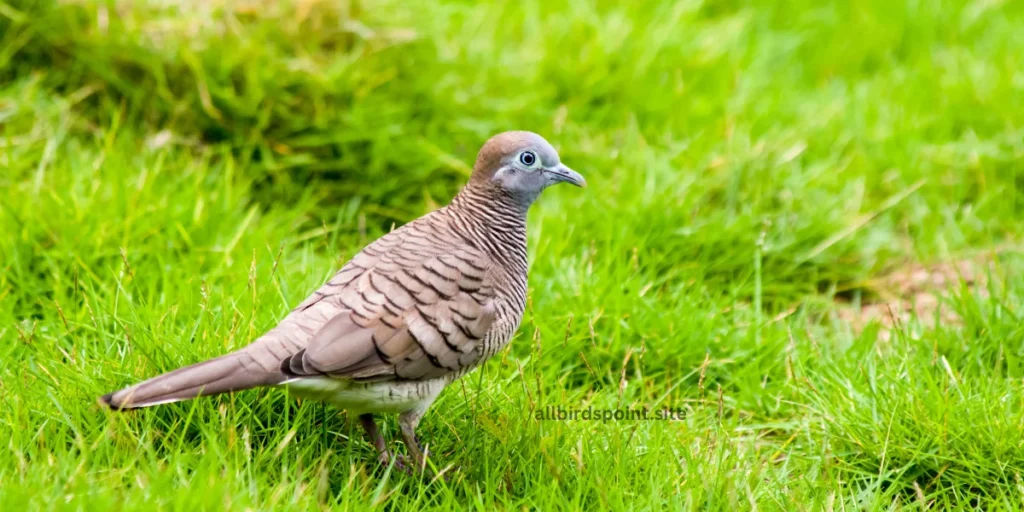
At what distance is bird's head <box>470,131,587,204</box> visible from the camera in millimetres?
3627

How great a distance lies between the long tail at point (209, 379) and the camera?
9.12 ft

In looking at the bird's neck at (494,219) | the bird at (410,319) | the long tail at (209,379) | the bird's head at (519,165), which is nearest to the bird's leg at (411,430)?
the bird at (410,319)

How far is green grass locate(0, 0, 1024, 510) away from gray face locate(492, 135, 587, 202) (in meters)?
0.52

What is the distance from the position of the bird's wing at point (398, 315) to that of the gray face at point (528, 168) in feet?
1.01

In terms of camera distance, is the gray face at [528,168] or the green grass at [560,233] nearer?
the green grass at [560,233]

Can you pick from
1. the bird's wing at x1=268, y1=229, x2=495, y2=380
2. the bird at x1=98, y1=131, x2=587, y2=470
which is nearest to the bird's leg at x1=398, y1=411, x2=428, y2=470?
the bird at x1=98, y1=131, x2=587, y2=470

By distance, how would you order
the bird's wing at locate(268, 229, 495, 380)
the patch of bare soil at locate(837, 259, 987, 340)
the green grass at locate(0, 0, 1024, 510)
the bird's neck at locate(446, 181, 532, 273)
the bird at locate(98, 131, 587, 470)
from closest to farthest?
the bird at locate(98, 131, 587, 470) → the bird's wing at locate(268, 229, 495, 380) → the green grass at locate(0, 0, 1024, 510) → the bird's neck at locate(446, 181, 532, 273) → the patch of bare soil at locate(837, 259, 987, 340)

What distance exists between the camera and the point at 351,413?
344cm

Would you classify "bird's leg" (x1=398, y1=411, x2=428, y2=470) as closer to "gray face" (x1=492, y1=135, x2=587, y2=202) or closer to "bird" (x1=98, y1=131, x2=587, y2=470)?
"bird" (x1=98, y1=131, x2=587, y2=470)

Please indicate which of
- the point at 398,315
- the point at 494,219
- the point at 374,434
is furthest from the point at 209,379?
the point at 494,219

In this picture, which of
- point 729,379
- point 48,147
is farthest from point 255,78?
point 729,379

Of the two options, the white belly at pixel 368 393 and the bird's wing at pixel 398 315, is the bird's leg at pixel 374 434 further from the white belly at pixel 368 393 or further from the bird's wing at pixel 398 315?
the bird's wing at pixel 398 315

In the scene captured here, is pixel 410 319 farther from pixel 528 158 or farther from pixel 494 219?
pixel 528 158

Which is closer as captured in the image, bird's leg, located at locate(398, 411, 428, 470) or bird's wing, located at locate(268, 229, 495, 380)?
bird's wing, located at locate(268, 229, 495, 380)
